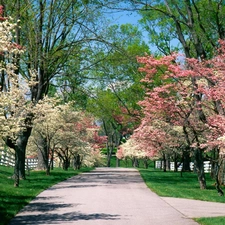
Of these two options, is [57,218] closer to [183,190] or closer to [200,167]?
[183,190]

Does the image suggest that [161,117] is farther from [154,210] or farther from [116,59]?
[154,210]

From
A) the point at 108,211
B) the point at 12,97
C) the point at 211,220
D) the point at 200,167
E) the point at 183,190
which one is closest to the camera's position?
the point at 211,220

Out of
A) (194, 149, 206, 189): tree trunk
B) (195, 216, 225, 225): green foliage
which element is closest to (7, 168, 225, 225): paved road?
(195, 216, 225, 225): green foliage

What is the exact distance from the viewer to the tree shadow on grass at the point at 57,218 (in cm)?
988

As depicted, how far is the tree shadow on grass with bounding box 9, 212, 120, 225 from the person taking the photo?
9.88 metres

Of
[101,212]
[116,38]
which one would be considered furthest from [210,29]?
[101,212]

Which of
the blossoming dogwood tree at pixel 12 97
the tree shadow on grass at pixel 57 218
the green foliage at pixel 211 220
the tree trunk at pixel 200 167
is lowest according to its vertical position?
the tree shadow on grass at pixel 57 218

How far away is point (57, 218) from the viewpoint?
34.3 feet

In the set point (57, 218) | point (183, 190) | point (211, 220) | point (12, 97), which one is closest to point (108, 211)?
point (57, 218)

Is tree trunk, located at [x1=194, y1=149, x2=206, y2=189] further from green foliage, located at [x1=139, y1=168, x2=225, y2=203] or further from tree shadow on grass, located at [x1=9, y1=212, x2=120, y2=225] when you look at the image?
tree shadow on grass, located at [x1=9, y1=212, x2=120, y2=225]

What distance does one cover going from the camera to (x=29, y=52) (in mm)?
23234

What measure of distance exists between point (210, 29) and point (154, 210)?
51.7 ft

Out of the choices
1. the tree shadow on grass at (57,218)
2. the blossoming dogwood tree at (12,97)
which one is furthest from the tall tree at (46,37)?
the tree shadow on grass at (57,218)

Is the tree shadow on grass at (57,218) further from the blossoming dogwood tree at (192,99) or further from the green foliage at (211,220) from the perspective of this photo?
the blossoming dogwood tree at (192,99)
